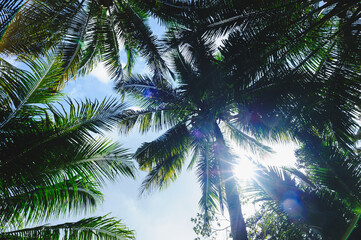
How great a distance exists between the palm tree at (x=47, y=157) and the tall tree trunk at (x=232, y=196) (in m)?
3.54

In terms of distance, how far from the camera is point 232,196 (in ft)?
22.7

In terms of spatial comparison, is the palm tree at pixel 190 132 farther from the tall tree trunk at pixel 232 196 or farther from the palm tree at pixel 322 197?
the palm tree at pixel 322 197

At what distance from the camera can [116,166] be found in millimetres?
4152

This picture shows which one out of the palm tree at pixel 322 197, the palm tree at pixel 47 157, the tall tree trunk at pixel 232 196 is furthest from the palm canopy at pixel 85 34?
the palm tree at pixel 322 197

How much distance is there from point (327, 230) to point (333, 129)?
7.57 ft

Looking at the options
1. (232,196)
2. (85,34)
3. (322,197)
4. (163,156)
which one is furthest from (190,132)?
(322,197)

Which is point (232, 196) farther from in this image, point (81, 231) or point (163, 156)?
point (81, 231)

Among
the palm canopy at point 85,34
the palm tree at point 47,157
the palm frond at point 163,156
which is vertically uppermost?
the palm canopy at point 85,34

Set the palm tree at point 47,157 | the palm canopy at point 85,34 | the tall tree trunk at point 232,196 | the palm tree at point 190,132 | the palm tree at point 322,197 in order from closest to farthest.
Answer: the palm tree at point 322,197, the palm tree at point 47,157, the palm canopy at point 85,34, the tall tree trunk at point 232,196, the palm tree at point 190,132

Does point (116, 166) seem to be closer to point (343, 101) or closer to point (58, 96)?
point (58, 96)

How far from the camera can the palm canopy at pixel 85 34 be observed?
461 cm

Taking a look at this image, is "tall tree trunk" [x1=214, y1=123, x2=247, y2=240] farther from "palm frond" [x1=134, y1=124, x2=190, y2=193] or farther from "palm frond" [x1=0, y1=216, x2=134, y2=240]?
"palm frond" [x1=0, y1=216, x2=134, y2=240]

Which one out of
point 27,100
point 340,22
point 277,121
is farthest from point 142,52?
point 340,22

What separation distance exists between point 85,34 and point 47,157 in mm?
4358
